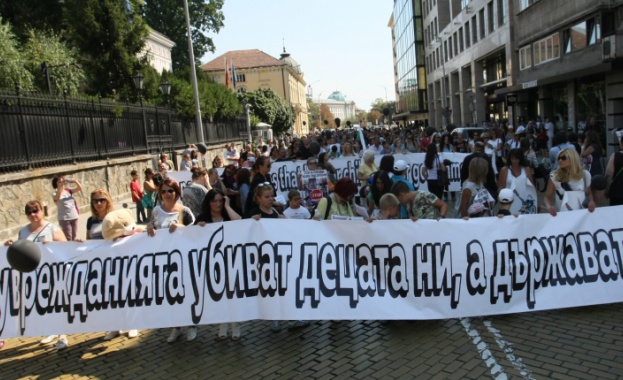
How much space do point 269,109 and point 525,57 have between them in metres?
41.0

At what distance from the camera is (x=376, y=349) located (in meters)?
5.32

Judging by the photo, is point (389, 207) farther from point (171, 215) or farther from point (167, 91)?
point (167, 91)

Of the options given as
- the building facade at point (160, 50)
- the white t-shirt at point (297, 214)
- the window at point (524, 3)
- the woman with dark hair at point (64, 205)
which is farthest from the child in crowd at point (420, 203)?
the building facade at point (160, 50)

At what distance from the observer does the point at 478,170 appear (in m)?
6.91

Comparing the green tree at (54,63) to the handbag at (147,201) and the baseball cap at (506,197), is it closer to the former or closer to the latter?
the handbag at (147,201)

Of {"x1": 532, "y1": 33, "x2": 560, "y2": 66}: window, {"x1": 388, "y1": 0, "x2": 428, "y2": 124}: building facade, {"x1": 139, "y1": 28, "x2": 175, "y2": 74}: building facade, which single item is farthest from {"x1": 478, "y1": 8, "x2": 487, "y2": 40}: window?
{"x1": 139, "y1": 28, "x2": 175, "y2": 74}: building facade

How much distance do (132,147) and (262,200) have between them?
14.7 metres

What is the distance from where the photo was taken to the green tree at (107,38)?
21688mm

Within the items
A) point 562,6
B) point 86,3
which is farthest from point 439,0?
point 86,3

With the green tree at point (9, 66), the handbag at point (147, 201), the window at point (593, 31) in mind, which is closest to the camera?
the handbag at point (147, 201)

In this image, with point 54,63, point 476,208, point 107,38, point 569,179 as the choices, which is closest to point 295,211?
point 476,208

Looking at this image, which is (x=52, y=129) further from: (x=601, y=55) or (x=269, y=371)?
(x=601, y=55)

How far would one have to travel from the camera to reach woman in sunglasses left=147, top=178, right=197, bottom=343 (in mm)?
5949

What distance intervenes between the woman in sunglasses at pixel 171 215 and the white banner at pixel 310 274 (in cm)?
38
